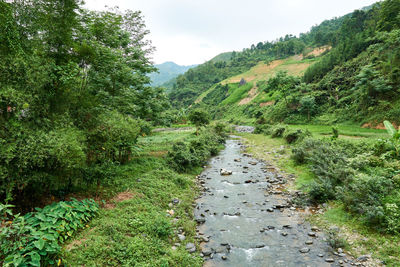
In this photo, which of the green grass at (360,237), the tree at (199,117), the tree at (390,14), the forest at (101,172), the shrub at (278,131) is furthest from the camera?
the tree at (390,14)

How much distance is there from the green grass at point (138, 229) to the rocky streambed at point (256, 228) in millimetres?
851

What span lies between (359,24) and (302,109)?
65031mm

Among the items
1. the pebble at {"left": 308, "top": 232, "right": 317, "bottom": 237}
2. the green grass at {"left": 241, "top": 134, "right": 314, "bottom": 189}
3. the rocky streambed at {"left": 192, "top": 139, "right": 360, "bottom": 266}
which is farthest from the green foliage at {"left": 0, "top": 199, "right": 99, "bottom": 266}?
the green grass at {"left": 241, "top": 134, "right": 314, "bottom": 189}

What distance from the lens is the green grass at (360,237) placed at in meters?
6.29

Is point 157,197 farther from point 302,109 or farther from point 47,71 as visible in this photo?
point 302,109

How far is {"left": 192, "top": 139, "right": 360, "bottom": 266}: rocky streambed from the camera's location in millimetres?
6688

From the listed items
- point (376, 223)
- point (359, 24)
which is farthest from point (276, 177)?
point (359, 24)

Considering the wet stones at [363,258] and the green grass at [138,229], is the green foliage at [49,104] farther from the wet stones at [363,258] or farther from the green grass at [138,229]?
the wet stones at [363,258]

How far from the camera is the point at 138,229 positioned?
691cm

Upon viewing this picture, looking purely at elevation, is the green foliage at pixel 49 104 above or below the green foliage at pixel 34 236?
above

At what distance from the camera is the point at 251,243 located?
757 centimetres

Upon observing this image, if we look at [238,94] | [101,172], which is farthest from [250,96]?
[101,172]

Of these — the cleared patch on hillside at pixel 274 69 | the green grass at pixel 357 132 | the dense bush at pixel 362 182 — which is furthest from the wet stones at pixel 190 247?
the cleared patch on hillside at pixel 274 69

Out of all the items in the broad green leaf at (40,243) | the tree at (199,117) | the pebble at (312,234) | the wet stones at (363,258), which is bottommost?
the pebble at (312,234)
